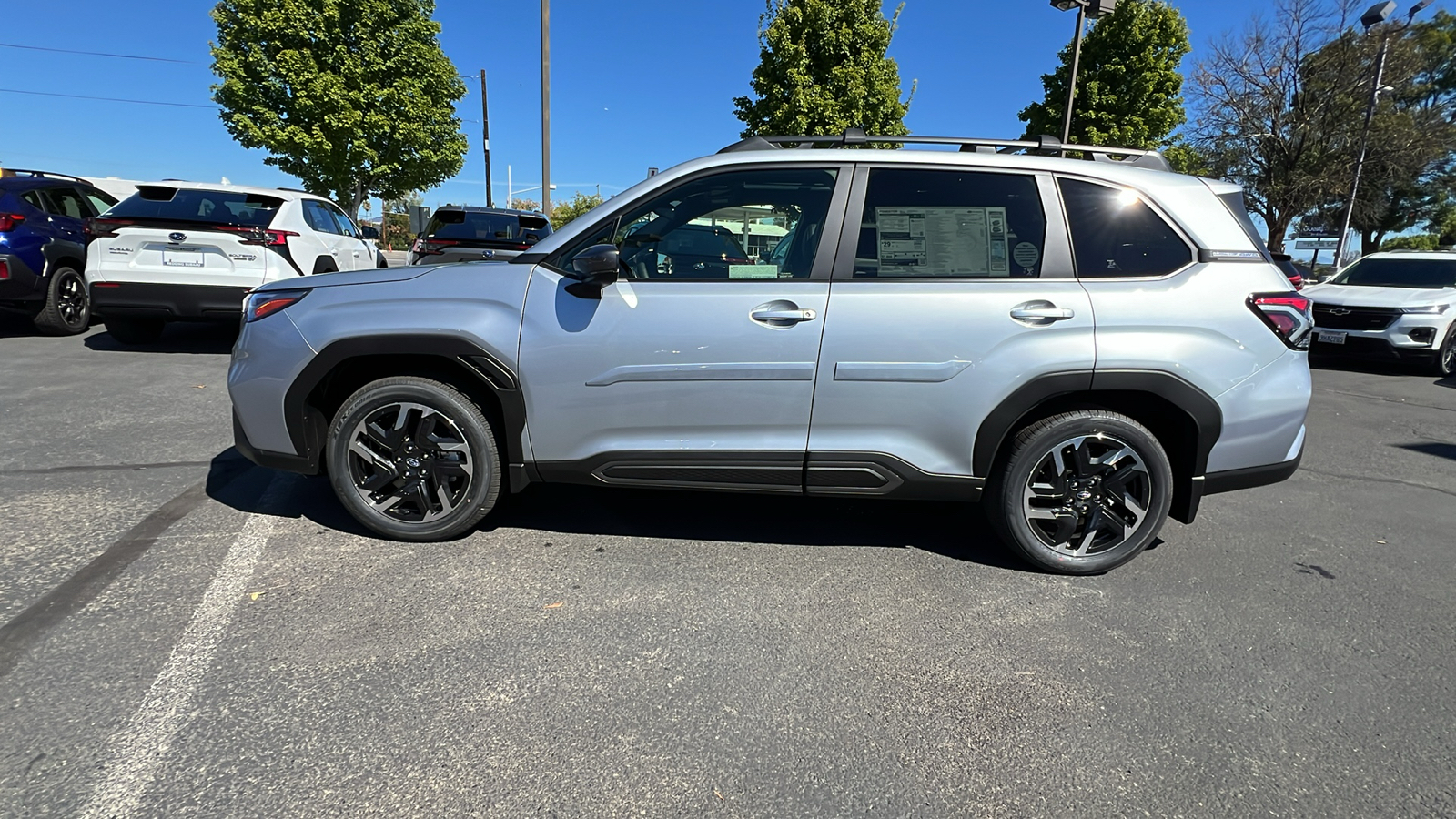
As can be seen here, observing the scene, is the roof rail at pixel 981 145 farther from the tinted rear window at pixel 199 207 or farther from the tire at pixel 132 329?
the tire at pixel 132 329

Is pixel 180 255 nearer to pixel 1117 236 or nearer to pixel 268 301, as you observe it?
pixel 268 301

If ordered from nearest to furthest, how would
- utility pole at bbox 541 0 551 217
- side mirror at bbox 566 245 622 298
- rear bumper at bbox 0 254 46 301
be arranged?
side mirror at bbox 566 245 622 298
rear bumper at bbox 0 254 46 301
utility pole at bbox 541 0 551 217

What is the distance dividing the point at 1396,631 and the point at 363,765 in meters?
3.66

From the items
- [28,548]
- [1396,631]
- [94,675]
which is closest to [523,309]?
[94,675]

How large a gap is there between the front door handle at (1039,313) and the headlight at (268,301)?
3062 millimetres

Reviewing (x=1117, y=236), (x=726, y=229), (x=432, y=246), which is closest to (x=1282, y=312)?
(x=1117, y=236)

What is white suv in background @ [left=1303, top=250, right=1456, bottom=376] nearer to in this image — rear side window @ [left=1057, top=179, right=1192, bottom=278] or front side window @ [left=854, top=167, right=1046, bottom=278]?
rear side window @ [left=1057, top=179, right=1192, bottom=278]

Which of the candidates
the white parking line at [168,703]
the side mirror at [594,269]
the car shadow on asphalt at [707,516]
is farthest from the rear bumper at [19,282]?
the side mirror at [594,269]

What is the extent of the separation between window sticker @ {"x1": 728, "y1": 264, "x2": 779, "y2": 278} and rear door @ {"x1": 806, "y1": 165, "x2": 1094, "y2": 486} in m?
0.27

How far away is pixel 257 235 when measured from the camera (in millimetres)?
7195

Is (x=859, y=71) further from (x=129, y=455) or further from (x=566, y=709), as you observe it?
(x=566, y=709)

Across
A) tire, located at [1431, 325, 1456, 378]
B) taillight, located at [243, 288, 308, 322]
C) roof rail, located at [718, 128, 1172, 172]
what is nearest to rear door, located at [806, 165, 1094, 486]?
roof rail, located at [718, 128, 1172, 172]

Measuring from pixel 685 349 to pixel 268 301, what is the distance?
194 centimetres

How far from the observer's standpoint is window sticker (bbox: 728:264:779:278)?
3.19 m
